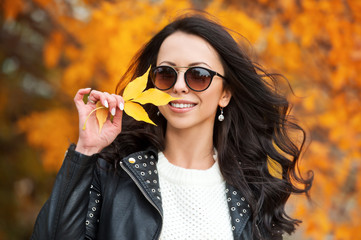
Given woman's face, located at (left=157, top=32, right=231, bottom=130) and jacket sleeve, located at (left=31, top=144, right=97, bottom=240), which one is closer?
jacket sleeve, located at (left=31, top=144, right=97, bottom=240)

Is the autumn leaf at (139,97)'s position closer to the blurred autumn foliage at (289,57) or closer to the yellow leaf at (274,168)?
the yellow leaf at (274,168)

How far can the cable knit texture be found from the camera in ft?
6.96

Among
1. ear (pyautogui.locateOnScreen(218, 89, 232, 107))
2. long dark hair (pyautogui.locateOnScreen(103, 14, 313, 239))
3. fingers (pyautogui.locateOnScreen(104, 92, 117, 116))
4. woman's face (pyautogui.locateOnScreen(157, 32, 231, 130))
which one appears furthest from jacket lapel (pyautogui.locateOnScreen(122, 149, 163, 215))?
ear (pyautogui.locateOnScreen(218, 89, 232, 107))

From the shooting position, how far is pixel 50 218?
1858 millimetres

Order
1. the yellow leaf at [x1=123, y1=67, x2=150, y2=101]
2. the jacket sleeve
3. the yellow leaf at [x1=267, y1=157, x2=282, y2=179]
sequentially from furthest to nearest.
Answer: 1. the yellow leaf at [x1=267, y1=157, x2=282, y2=179]
2. the yellow leaf at [x1=123, y1=67, x2=150, y2=101]
3. the jacket sleeve

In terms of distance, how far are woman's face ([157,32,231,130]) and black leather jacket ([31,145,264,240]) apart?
0.26 metres

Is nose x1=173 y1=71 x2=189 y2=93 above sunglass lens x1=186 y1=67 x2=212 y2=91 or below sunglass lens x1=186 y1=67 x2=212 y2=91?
below

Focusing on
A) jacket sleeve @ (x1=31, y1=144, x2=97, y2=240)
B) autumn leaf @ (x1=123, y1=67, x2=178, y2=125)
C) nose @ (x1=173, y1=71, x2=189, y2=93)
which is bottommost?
jacket sleeve @ (x1=31, y1=144, x2=97, y2=240)

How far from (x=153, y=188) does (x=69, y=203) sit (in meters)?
0.41

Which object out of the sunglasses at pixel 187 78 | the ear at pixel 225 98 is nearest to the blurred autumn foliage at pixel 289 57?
the ear at pixel 225 98

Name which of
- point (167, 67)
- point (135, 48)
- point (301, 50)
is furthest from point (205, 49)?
point (301, 50)

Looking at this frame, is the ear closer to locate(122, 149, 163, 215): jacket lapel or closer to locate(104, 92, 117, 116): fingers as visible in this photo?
locate(122, 149, 163, 215): jacket lapel

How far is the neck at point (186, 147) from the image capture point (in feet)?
7.65

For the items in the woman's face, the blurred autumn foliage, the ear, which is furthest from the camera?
the blurred autumn foliage
